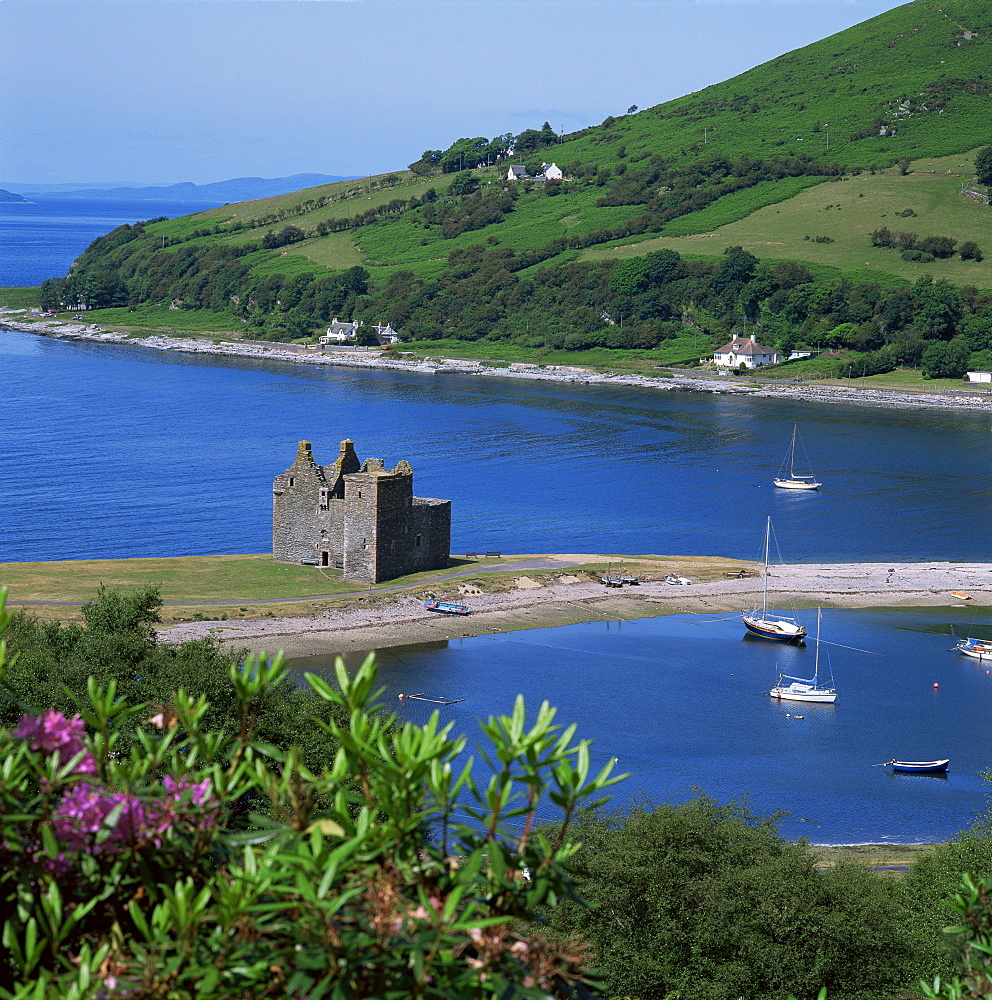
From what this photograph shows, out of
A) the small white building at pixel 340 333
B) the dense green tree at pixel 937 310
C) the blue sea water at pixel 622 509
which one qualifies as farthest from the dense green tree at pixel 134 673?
the small white building at pixel 340 333

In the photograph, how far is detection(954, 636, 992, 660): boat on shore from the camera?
55.4 metres

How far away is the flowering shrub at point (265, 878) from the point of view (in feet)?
18.4

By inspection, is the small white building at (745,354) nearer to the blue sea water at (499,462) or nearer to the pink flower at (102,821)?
the blue sea water at (499,462)

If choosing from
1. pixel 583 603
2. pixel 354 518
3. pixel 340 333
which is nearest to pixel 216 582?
pixel 354 518

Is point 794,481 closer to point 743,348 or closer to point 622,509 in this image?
point 622,509

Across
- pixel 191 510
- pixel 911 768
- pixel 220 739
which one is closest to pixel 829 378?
pixel 191 510

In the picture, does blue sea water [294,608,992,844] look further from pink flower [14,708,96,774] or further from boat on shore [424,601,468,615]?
pink flower [14,708,96,774]

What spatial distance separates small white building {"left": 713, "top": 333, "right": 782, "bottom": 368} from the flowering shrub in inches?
6150

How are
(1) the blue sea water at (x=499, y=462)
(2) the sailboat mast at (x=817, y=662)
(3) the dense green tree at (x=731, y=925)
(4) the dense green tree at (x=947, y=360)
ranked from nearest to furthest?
(3) the dense green tree at (x=731, y=925)
(2) the sailboat mast at (x=817, y=662)
(1) the blue sea water at (x=499, y=462)
(4) the dense green tree at (x=947, y=360)

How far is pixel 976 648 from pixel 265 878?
55104 millimetres

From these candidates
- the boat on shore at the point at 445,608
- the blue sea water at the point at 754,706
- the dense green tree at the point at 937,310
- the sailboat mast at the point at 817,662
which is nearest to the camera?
the blue sea water at the point at 754,706

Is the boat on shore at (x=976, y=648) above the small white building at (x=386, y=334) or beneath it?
beneath

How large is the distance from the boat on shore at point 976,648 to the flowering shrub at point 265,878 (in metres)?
53.2

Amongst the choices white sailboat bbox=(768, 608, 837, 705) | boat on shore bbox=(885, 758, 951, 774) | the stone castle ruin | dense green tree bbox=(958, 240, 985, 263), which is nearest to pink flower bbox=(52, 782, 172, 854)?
boat on shore bbox=(885, 758, 951, 774)
